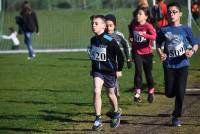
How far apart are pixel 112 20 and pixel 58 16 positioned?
20348 mm

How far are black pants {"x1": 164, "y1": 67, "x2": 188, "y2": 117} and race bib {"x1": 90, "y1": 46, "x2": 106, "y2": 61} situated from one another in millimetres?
1063

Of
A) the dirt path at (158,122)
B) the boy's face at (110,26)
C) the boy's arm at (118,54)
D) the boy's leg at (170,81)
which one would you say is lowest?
the dirt path at (158,122)

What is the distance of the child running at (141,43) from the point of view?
1286 cm

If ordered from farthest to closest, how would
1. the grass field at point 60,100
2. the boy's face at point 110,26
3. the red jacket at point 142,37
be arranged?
the red jacket at point 142,37 → the boy's face at point 110,26 → the grass field at point 60,100

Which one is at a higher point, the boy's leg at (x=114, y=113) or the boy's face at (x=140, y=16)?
the boy's face at (x=140, y=16)

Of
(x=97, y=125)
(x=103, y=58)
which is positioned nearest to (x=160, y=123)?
(x=97, y=125)

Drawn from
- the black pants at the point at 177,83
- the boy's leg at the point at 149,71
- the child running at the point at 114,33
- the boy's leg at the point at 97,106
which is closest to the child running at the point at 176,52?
the black pants at the point at 177,83

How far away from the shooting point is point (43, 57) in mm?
26734

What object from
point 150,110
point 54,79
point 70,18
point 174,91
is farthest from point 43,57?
point 174,91

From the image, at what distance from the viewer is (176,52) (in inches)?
408

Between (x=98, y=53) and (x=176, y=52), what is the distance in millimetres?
1265

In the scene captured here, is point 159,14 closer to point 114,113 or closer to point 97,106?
point 114,113

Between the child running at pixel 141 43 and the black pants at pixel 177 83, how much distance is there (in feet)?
7.95

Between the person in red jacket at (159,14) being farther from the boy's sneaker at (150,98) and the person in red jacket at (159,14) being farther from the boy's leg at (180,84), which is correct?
the boy's leg at (180,84)
